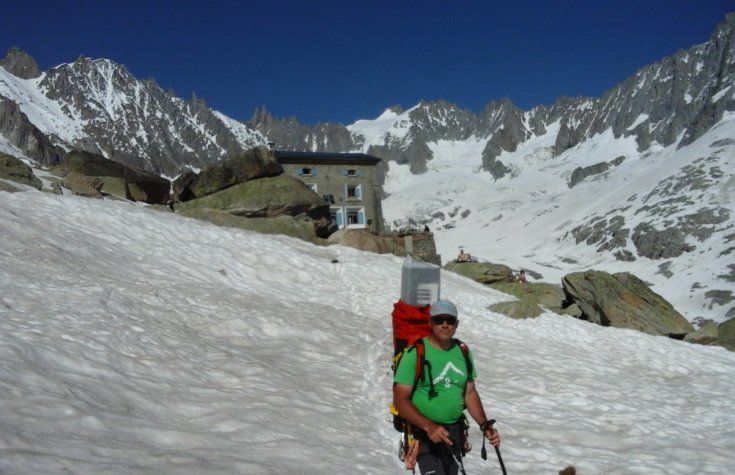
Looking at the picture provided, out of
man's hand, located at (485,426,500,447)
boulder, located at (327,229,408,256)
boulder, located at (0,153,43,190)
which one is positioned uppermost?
boulder, located at (0,153,43,190)

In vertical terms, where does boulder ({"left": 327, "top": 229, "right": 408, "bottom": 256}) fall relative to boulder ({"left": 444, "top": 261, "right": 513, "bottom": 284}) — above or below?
above

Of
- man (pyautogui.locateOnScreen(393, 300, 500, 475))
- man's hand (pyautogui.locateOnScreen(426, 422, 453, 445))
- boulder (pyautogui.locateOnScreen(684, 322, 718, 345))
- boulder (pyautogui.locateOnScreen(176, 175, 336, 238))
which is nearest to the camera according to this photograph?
man's hand (pyautogui.locateOnScreen(426, 422, 453, 445))

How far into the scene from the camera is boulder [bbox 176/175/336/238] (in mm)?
31719

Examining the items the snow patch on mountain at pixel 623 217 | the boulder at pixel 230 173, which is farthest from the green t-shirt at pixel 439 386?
the snow patch on mountain at pixel 623 217

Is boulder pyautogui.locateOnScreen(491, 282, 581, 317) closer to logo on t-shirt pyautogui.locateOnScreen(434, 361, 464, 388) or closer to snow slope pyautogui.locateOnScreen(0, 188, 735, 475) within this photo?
snow slope pyautogui.locateOnScreen(0, 188, 735, 475)

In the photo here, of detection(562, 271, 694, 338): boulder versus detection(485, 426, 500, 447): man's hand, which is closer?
detection(485, 426, 500, 447): man's hand

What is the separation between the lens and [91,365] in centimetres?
728

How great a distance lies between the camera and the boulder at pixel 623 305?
2051 cm

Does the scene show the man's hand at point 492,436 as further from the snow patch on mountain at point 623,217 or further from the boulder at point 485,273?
the snow patch on mountain at point 623,217

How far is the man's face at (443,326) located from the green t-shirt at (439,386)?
0.18m

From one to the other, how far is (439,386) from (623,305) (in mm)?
19186

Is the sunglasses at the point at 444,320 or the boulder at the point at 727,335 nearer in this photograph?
the sunglasses at the point at 444,320

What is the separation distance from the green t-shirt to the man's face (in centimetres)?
18

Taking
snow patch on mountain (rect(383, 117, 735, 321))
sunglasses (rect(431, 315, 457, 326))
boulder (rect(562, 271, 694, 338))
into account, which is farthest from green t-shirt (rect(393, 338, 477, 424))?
snow patch on mountain (rect(383, 117, 735, 321))
